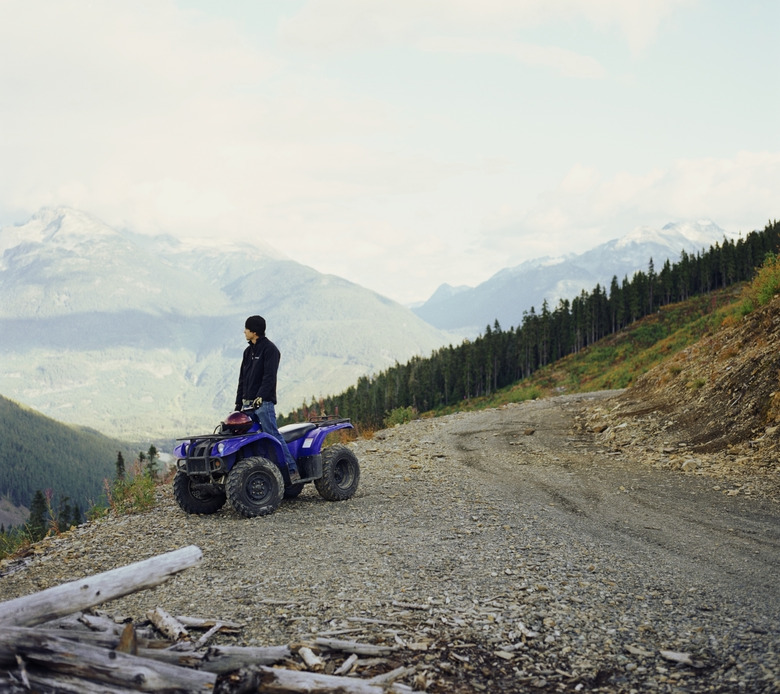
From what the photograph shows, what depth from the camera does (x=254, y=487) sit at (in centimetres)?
1140

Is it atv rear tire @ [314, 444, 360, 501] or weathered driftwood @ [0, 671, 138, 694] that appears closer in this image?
weathered driftwood @ [0, 671, 138, 694]

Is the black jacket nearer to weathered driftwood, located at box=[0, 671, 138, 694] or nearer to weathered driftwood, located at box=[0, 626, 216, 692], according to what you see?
weathered driftwood, located at box=[0, 626, 216, 692]

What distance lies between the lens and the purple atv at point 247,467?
36.7ft

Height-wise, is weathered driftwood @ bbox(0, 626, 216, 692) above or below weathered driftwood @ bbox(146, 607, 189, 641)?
above

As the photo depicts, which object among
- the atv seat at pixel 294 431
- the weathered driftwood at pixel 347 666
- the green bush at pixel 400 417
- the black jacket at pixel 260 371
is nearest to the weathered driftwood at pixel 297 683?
the weathered driftwood at pixel 347 666

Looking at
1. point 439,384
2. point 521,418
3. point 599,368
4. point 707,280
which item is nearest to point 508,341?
point 439,384

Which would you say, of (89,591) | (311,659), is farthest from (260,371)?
(311,659)

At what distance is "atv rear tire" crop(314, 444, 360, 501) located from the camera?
1273cm

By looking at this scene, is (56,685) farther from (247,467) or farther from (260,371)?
(260,371)

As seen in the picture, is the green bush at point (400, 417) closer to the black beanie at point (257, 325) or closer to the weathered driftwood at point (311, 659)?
the black beanie at point (257, 325)

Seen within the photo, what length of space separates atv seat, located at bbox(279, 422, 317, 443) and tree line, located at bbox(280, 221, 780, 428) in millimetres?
89073

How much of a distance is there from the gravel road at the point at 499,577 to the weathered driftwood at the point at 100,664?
4.08 ft

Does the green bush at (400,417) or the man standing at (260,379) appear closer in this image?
the man standing at (260,379)

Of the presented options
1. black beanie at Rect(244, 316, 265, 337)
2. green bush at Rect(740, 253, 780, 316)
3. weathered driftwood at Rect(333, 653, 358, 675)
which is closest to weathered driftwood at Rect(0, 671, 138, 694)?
weathered driftwood at Rect(333, 653, 358, 675)
